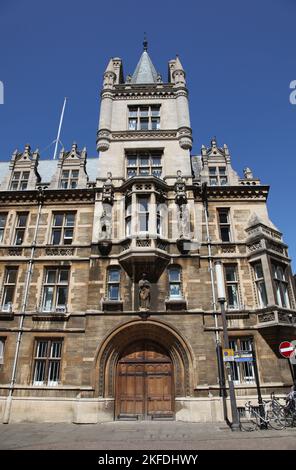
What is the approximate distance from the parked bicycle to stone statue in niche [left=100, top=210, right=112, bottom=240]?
36.0ft

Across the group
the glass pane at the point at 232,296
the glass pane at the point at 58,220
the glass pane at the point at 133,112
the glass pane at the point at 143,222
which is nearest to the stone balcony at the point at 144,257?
the glass pane at the point at 143,222

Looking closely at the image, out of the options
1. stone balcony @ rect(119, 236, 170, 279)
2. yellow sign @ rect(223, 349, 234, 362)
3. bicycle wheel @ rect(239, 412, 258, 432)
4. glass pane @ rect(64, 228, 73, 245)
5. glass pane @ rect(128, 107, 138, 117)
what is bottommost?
bicycle wheel @ rect(239, 412, 258, 432)

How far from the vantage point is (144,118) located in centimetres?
2250

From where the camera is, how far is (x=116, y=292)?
16.7m

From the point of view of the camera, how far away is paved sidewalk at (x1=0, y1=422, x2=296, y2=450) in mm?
9164

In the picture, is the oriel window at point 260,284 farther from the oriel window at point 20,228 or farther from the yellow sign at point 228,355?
the oriel window at point 20,228

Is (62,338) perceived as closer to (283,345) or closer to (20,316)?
(20,316)

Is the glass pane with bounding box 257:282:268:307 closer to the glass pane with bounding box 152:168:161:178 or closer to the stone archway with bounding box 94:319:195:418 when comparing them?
the stone archway with bounding box 94:319:195:418

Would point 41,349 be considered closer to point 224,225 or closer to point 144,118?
point 224,225

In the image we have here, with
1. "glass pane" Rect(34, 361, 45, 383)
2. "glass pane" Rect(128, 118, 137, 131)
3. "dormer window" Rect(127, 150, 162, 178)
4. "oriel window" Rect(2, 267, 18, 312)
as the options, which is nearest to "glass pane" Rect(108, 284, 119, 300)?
"glass pane" Rect(34, 361, 45, 383)

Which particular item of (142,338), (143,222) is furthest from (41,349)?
(143,222)

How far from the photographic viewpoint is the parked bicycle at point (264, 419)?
1177 cm

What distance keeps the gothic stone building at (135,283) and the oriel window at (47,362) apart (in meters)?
0.06

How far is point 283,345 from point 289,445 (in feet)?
14.7
